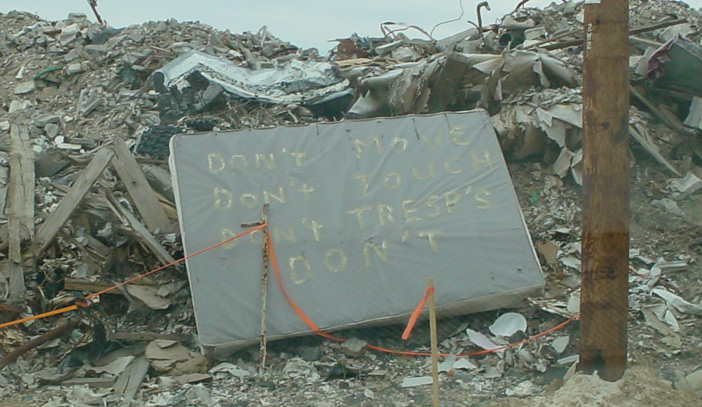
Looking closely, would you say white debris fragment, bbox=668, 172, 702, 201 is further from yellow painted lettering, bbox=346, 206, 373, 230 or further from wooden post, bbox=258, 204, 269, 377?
wooden post, bbox=258, 204, 269, 377

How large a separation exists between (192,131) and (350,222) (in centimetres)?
271

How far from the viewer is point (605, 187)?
4.63 metres

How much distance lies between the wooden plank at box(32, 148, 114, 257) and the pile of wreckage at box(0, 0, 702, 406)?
13 millimetres

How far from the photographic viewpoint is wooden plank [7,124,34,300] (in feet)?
20.7

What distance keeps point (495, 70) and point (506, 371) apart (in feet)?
11.6

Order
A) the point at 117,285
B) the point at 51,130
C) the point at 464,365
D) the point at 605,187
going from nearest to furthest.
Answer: the point at 605,187
the point at 464,365
the point at 117,285
the point at 51,130

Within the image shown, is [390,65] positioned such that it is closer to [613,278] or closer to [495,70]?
[495,70]

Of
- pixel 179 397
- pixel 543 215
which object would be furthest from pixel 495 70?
pixel 179 397

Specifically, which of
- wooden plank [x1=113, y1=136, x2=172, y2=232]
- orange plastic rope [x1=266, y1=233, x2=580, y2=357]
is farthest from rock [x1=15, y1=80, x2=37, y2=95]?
orange plastic rope [x1=266, y1=233, x2=580, y2=357]

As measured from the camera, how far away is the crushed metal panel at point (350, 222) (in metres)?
6.05

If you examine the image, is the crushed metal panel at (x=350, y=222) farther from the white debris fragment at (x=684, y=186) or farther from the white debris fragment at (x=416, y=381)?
the white debris fragment at (x=684, y=186)

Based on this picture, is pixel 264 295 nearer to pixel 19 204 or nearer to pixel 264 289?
pixel 264 289

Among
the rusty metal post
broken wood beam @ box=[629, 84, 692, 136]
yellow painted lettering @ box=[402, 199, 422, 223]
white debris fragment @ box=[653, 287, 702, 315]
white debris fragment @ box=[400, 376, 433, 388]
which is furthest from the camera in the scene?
broken wood beam @ box=[629, 84, 692, 136]

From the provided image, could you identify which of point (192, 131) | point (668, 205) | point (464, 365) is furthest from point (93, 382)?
point (668, 205)
